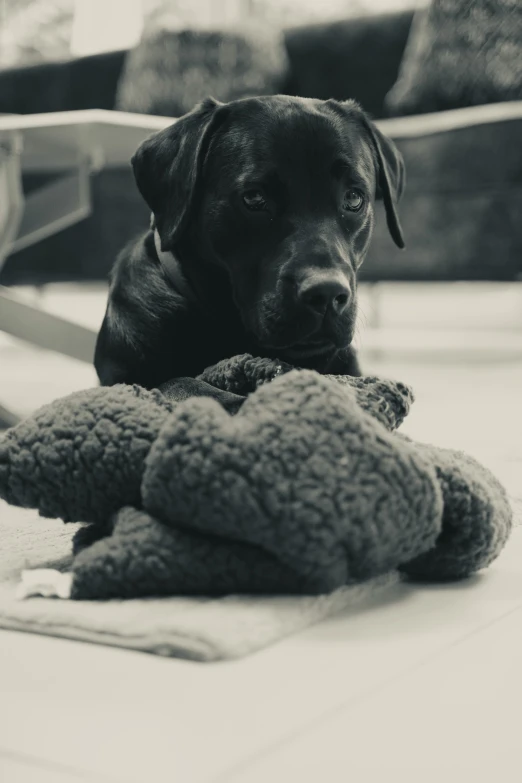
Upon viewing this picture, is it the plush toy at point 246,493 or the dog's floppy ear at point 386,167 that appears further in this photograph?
the dog's floppy ear at point 386,167

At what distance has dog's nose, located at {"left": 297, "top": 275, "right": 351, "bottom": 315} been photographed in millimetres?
1383

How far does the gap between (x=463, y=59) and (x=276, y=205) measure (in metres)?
2.75

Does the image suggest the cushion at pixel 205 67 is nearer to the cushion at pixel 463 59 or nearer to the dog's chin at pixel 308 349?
the cushion at pixel 463 59

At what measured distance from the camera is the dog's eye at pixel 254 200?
1523 mm

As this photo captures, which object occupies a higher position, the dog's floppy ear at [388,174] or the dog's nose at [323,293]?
the dog's floppy ear at [388,174]

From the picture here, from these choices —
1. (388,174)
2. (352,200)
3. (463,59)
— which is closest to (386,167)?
(388,174)

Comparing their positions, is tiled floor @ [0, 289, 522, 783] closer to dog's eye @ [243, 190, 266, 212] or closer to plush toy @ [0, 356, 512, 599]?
plush toy @ [0, 356, 512, 599]

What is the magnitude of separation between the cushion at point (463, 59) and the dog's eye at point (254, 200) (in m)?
2.61

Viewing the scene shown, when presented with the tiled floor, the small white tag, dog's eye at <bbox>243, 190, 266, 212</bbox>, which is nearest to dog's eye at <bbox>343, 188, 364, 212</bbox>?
dog's eye at <bbox>243, 190, 266, 212</bbox>

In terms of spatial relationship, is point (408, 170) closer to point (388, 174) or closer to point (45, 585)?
point (388, 174)

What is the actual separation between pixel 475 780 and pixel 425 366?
2970 millimetres

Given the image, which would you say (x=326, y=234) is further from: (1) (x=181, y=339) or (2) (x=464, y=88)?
(2) (x=464, y=88)

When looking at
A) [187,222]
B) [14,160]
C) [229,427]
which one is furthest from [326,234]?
[14,160]

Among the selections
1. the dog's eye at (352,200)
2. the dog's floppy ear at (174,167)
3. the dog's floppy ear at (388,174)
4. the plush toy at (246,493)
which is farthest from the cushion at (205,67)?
the plush toy at (246,493)
